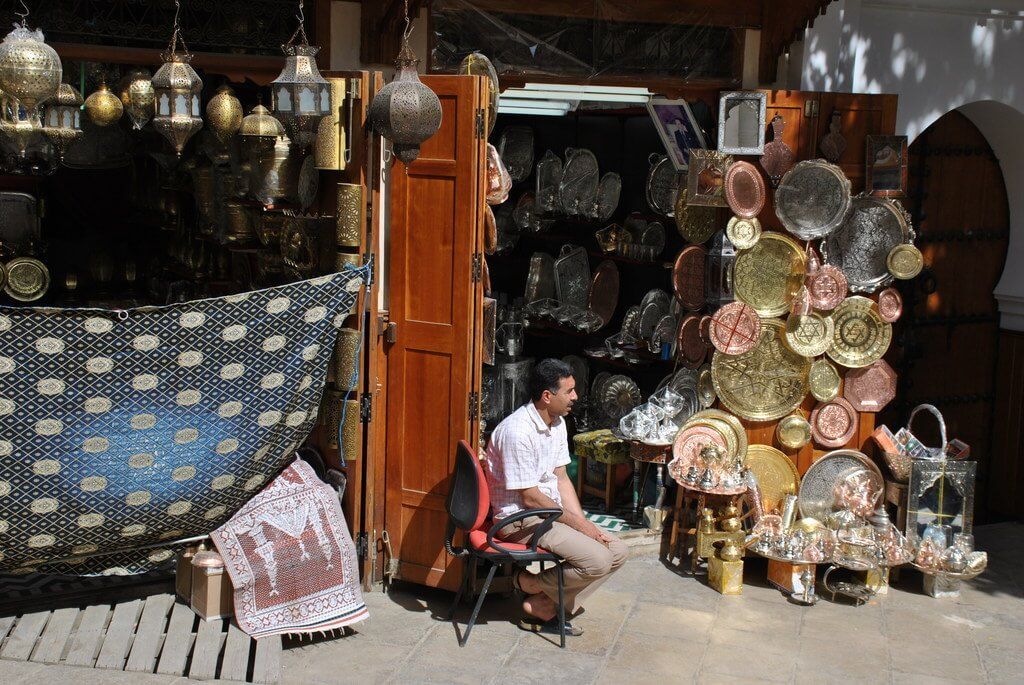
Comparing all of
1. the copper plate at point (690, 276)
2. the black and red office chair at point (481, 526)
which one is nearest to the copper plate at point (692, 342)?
the copper plate at point (690, 276)

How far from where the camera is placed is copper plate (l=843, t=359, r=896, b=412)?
21.1ft

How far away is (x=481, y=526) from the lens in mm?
5406

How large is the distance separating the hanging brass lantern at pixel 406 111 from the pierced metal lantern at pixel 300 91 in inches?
9.2

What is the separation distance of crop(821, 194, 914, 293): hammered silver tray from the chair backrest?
2.27 metres

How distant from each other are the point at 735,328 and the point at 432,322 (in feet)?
5.43

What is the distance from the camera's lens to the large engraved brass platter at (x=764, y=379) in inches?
251

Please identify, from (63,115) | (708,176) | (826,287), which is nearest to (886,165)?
(826,287)

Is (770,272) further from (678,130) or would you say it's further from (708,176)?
(678,130)

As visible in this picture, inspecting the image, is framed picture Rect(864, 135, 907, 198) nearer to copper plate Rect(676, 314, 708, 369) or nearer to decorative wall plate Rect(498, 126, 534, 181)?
copper plate Rect(676, 314, 708, 369)

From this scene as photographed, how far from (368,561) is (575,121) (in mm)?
3418

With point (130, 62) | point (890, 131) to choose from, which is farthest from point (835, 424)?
point (130, 62)

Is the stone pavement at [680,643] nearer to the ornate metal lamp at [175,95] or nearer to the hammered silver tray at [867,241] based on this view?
the hammered silver tray at [867,241]

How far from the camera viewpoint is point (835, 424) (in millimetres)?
6445

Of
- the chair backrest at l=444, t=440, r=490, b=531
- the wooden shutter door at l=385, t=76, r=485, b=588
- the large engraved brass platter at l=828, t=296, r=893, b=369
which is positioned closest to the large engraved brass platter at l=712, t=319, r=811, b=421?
the large engraved brass platter at l=828, t=296, r=893, b=369
